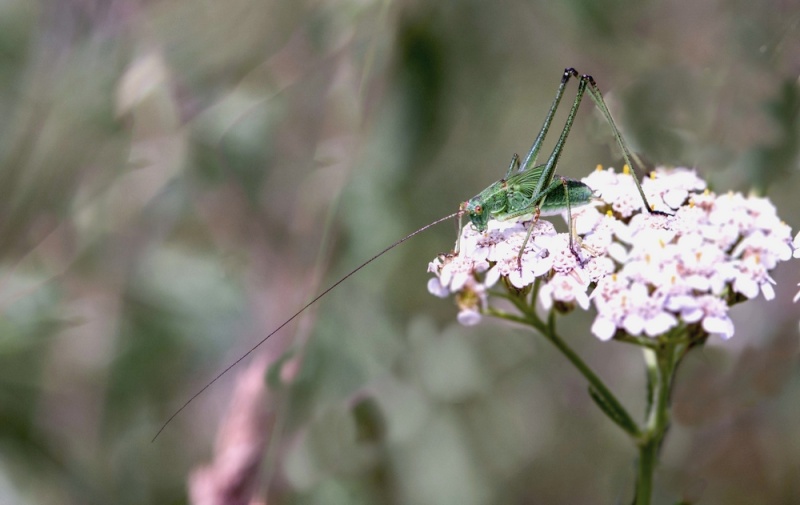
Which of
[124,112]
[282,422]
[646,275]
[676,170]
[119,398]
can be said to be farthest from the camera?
[124,112]

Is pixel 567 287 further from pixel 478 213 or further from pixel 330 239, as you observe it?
pixel 330 239

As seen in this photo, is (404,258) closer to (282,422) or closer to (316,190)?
(316,190)

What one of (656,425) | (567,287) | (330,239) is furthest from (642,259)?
(330,239)

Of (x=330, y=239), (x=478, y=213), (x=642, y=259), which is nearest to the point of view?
(x=642, y=259)

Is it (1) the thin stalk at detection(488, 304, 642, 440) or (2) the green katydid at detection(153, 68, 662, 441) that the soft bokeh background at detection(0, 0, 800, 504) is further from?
(1) the thin stalk at detection(488, 304, 642, 440)

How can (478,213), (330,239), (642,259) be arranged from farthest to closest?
(330,239)
(478,213)
(642,259)

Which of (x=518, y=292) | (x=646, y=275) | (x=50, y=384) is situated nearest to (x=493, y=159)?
(x=518, y=292)
